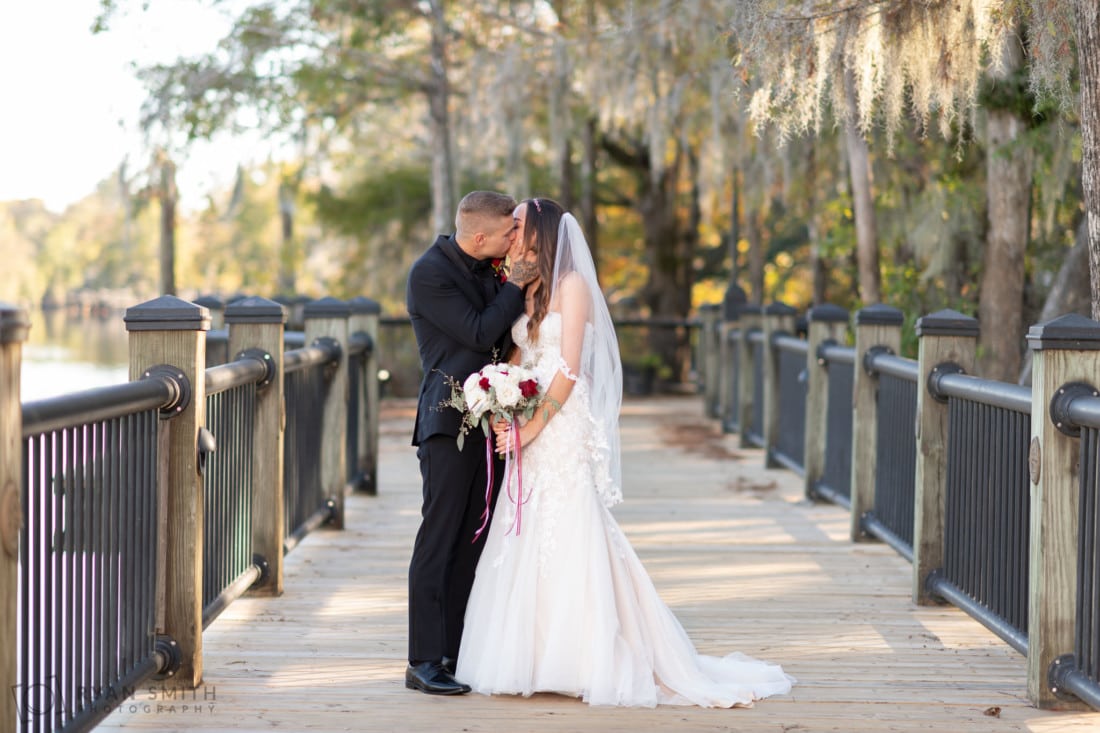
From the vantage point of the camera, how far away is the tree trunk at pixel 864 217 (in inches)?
429

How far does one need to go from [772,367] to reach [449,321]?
6.93 m

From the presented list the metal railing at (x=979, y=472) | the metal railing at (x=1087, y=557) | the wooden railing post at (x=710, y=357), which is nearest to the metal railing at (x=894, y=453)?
the metal railing at (x=979, y=472)

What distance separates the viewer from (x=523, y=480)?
4.50 meters

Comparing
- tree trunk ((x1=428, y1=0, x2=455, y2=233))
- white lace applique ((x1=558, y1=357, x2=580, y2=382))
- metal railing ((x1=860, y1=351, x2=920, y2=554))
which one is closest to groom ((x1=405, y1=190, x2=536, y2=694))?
white lace applique ((x1=558, y1=357, x2=580, y2=382))

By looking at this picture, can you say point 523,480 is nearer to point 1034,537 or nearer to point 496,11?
point 1034,537

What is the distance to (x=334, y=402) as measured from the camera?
301 inches

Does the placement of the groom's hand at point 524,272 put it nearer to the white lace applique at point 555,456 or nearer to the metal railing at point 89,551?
the white lace applique at point 555,456

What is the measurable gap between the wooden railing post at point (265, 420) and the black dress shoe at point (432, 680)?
64.6 inches

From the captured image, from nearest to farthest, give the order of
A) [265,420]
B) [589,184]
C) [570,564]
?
[570,564] < [265,420] < [589,184]

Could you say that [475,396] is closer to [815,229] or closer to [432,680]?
[432,680]

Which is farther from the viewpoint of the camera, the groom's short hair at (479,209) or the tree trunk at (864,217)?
the tree trunk at (864,217)

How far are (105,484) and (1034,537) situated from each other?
114 inches

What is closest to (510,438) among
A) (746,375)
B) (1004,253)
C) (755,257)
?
(1004,253)

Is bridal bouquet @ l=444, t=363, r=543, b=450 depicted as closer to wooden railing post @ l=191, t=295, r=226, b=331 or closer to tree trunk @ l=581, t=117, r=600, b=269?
wooden railing post @ l=191, t=295, r=226, b=331
